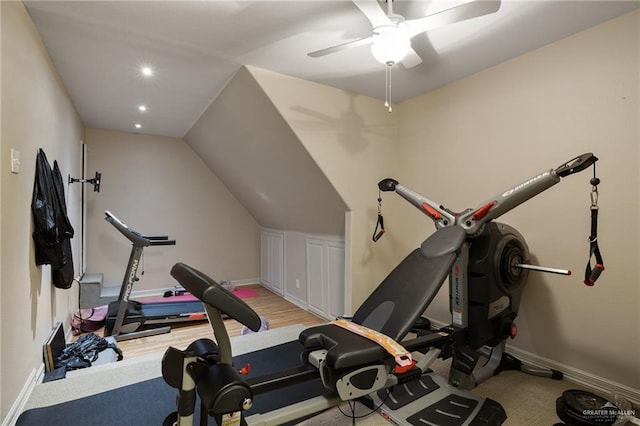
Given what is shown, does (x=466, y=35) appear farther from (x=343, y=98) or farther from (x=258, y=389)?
(x=258, y=389)

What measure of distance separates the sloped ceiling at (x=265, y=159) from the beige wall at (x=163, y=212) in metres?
0.54

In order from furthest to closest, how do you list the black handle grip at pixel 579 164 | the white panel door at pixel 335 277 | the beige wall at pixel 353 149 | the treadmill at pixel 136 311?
the white panel door at pixel 335 277
the treadmill at pixel 136 311
the beige wall at pixel 353 149
the black handle grip at pixel 579 164

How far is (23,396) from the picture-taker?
1822 mm

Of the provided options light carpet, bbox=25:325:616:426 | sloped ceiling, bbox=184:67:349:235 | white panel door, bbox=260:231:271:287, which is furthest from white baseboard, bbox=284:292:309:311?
light carpet, bbox=25:325:616:426

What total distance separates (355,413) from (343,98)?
262 cm

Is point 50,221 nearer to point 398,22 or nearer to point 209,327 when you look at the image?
point 209,327

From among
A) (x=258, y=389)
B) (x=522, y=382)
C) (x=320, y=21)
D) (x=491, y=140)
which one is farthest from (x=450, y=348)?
(x=320, y=21)

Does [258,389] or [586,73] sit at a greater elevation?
[586,73]

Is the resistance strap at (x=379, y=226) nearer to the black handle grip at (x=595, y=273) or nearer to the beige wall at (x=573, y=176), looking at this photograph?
the beige wall at (x=573, y=176)

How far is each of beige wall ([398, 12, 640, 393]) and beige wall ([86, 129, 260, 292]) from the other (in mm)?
3727

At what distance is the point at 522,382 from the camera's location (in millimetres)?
2162

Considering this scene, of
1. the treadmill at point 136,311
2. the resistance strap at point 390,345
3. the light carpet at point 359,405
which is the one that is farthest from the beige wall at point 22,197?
the resistance strap at point 390,345

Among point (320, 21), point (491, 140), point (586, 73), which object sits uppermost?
point (320, 21)

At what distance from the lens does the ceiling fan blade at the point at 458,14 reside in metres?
1.41
